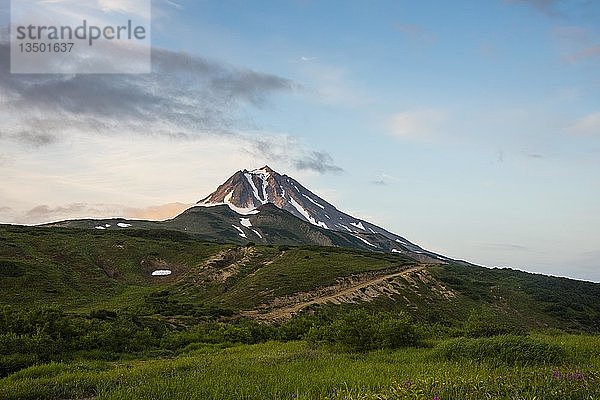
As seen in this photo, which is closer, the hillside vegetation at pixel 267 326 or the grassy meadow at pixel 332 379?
the grassy meadow at pixel 332 379

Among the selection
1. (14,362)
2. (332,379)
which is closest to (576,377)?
(332,379)

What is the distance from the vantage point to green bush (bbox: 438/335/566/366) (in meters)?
14.0

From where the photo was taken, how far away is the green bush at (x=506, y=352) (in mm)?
14016

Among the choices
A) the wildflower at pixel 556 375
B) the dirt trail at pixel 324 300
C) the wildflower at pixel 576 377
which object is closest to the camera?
the wildflower at pixel 576 377

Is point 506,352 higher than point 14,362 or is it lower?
higher

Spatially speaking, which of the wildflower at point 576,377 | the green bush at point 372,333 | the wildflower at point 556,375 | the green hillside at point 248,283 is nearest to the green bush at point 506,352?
the green bush at point 372,333

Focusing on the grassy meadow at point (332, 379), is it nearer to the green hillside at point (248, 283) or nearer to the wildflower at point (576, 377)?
the wildflower at point (576, 377)

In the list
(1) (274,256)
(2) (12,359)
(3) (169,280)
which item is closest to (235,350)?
(2) (12,359)

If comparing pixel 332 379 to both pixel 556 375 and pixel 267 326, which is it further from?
pixel 267 326

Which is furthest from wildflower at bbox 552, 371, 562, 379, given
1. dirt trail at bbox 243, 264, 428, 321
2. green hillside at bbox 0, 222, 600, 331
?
green hillside at bbox 0, 222, 600, 331

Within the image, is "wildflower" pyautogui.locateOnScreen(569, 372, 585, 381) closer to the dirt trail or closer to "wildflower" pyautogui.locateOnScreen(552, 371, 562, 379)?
"wildflower" pyautogui.locateOnScreen(552, 371, 562, 379)

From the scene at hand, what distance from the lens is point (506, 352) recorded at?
14.7 metres

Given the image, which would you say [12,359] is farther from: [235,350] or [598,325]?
[598,325]

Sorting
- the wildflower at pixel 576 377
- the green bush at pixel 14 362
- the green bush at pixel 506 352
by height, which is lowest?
the green bush at pixel 14 362
